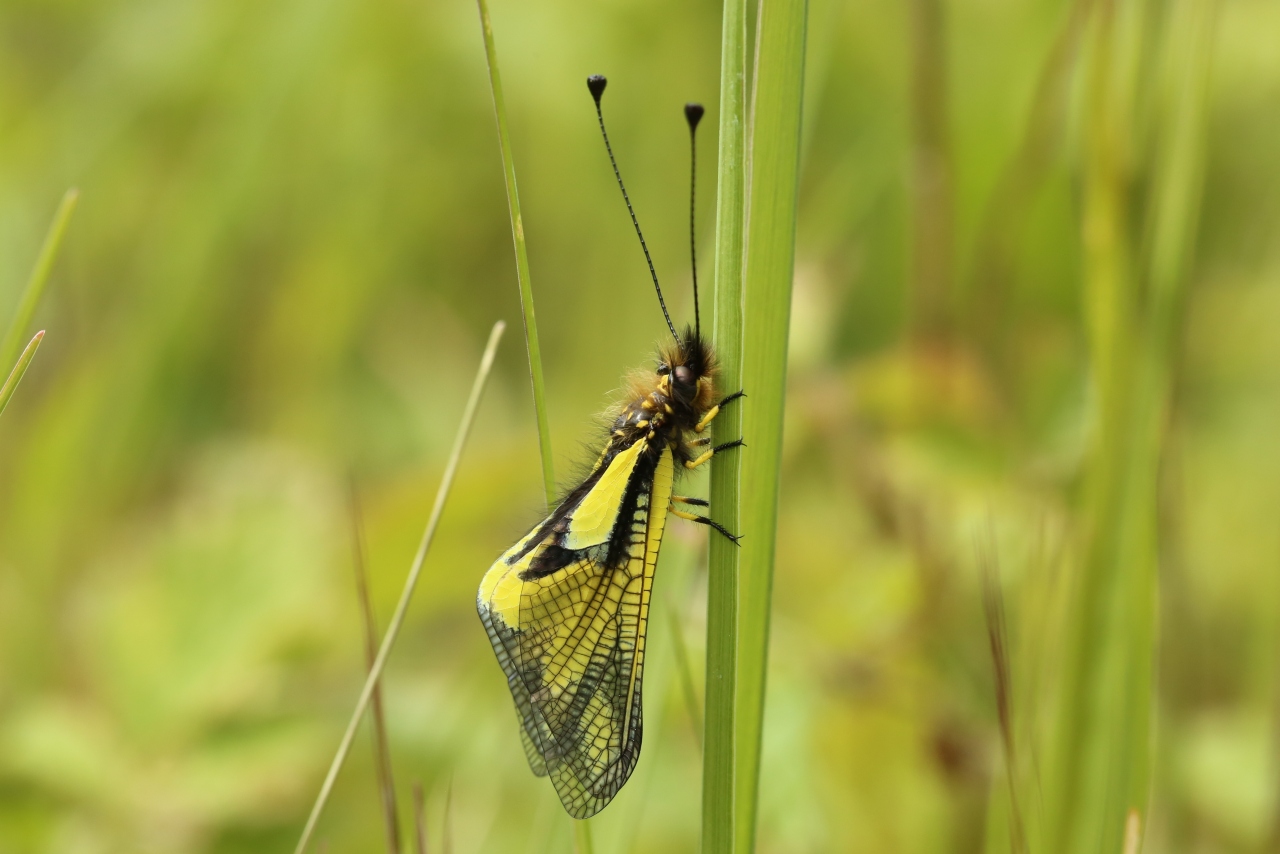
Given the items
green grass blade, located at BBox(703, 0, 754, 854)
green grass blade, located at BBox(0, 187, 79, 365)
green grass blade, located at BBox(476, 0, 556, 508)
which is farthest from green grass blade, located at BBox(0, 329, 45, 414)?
green grass blade, located at BBox(703, 0, 754, 854)

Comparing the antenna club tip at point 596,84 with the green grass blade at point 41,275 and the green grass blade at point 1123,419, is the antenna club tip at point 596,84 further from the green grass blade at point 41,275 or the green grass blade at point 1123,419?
the green grass blade at point 1123,419

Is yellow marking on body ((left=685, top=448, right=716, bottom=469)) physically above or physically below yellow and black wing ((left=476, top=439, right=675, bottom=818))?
above

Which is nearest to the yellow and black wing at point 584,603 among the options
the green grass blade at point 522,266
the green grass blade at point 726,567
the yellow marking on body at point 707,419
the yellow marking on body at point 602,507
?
the yellow marking on body at point 602,507

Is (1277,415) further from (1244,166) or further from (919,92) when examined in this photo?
(919,92)

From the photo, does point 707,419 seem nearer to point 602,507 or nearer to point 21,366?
point 602,507

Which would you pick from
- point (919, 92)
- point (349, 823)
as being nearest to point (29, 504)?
point (349, 823)

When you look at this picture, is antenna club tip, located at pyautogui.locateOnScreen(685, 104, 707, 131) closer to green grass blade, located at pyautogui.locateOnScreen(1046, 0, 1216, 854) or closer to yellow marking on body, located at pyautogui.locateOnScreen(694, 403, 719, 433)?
yellow marking on body, located at pyautogui.locateOnScreen(694, 403, 719, 433)

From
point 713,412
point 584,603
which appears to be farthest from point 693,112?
point 584,603
